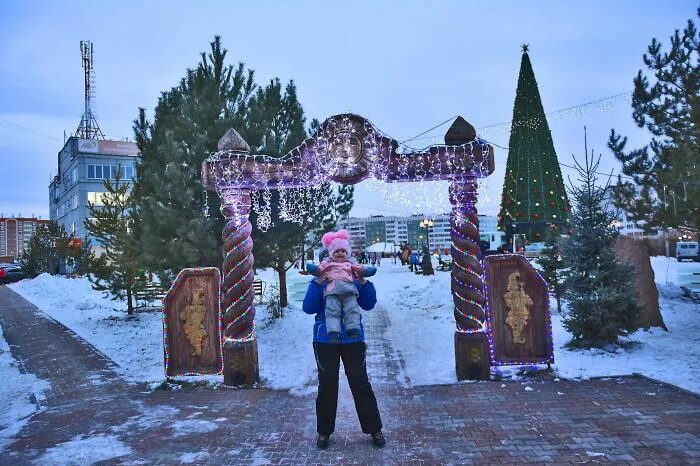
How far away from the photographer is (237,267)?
729 cm

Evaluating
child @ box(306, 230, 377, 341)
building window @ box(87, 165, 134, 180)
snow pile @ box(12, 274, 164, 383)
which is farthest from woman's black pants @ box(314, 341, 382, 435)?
building window @ box(87, 165, 134, 180)

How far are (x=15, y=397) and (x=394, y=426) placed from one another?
5.34 m

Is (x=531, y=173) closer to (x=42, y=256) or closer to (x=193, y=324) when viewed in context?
(x=193, y=324)

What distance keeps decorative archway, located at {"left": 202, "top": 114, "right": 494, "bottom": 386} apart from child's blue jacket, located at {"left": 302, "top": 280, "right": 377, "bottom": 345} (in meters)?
2.65

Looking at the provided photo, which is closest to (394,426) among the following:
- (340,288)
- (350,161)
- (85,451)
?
(340,288)

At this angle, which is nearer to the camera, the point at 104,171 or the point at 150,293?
the point at 150,293

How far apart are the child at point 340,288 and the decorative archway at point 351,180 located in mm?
2508

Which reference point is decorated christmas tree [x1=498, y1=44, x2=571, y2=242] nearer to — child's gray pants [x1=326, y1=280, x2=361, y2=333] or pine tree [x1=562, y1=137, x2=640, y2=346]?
pine tree [x1=562, y1=137, x2=640, y2=346]

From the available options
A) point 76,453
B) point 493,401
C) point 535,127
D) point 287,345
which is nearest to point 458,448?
point 493,401

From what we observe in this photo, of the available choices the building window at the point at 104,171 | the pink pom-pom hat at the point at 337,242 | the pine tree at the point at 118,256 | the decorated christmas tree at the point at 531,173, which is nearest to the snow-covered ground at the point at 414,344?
the pine tree at the point at 118,256

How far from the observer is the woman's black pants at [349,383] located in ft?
14.9

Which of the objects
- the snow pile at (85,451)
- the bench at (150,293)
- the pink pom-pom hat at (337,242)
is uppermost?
the pink pom-pom hat at (337,242)

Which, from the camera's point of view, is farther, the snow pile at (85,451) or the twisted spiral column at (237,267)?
the twisted spiral column at (237,267)

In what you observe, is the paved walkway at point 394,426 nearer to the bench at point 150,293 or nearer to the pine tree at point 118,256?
the pine tree at point 118,256
